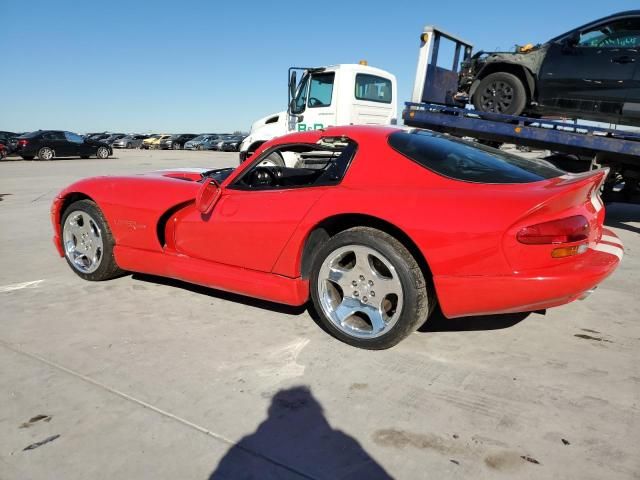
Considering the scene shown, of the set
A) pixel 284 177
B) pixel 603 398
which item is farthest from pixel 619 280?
pixel 284 177

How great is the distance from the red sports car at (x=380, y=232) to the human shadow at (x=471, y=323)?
41cm

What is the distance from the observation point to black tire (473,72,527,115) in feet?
23.1

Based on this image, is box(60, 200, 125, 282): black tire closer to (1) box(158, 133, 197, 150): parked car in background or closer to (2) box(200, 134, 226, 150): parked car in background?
(2) box(200, 134, 226, 150): parked car in background

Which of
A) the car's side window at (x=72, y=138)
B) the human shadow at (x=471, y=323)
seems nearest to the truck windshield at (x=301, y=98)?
the human shadow at (x=471, y=323)

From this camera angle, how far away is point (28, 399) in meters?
2.29

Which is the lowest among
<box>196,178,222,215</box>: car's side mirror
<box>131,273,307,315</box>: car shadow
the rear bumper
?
<box>131,273,307,315</box>: car shadow

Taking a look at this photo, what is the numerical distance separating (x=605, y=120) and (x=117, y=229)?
251 inches

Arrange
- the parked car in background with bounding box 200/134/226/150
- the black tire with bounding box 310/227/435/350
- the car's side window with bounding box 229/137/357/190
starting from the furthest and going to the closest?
1. the parked car in background with bounding box 200/134/226/150
2. the car's side window with bounding box 229/137/357/190
3. the black tire with bounding box 310/227/435/350

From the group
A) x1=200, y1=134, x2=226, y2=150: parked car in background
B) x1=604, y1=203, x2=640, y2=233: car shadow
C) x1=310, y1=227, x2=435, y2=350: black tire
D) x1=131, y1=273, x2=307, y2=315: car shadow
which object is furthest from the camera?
x1=200, y1=134, x2=226, y2=150: parked car in background

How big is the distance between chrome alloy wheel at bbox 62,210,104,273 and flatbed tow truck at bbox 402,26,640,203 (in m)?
5.06

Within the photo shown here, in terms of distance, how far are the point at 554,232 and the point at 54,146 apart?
2528cm

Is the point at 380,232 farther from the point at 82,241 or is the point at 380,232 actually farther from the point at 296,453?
the point at 82,241

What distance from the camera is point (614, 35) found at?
635cm

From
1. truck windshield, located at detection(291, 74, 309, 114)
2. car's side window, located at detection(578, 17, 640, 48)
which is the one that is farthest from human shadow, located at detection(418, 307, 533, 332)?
truck windshield, located at detection(291, 74, 309, 114)
